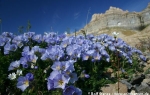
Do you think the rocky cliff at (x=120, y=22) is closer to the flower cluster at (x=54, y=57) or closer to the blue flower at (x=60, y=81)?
the flower cluster at (x=54, y=57)

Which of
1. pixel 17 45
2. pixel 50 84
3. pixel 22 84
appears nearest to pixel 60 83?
pixel 50 84

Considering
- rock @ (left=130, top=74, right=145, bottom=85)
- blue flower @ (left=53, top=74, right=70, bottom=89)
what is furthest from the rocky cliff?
blue flower @ (left=53, top=74, right=70, bottom=89)

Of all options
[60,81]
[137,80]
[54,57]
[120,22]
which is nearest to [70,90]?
[60,81]

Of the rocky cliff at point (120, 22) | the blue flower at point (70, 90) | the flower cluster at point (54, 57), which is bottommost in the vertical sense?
the blue flower at point (70, 90)

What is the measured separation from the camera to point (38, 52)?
3018mm

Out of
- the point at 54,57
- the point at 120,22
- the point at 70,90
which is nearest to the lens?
the point at 70,90

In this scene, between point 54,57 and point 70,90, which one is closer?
point 70,90

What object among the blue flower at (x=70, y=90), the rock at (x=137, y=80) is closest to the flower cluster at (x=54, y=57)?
the blue flower at (x=70, y=90)

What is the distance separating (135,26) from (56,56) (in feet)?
211

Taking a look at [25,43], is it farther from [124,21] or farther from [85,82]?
[124,21]

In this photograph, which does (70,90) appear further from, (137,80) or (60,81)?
(137,80)

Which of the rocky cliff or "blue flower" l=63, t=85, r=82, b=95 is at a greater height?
the rocky cliff

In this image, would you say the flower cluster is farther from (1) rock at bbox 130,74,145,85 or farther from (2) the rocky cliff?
(2) the rocky cliff

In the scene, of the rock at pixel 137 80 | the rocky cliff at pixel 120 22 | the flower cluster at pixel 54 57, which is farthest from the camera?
the rocky cliff at pixel 120 22
